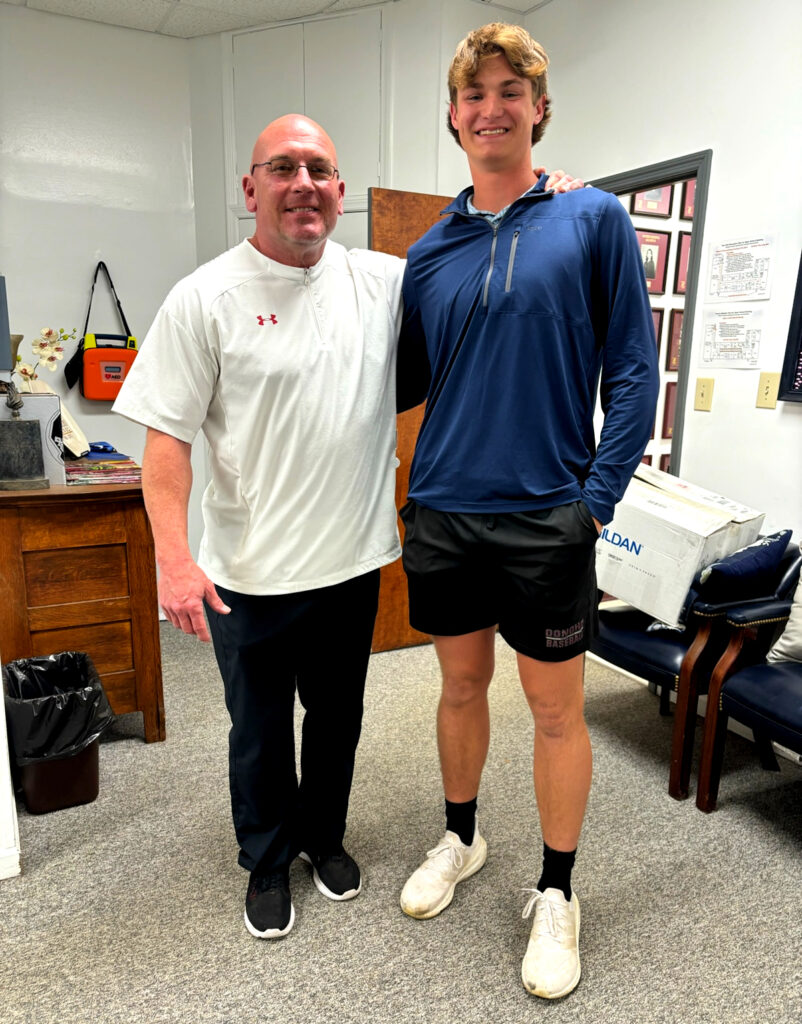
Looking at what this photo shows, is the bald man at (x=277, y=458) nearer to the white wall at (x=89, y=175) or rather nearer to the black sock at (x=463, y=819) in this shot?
the black sock at (x=463, y=819)

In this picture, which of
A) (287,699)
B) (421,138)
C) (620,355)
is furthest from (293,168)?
(421,138)

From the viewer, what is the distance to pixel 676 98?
2.65 m

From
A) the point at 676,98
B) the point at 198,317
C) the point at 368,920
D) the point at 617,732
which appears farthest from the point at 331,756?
the point at 676,98

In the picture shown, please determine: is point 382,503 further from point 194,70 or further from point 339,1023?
point 194,70

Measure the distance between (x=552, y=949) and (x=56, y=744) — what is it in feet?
4.53

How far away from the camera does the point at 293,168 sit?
53.9 inches

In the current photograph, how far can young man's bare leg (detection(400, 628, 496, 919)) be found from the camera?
159 cm

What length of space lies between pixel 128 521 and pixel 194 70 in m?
2.42

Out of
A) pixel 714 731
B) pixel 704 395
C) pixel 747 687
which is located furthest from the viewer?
pixel 704 395

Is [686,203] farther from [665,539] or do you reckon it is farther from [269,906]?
[269,906]

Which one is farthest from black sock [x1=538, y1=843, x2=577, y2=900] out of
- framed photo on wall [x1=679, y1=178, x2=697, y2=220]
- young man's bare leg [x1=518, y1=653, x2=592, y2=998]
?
framed photo on wall [x1=679, y1=178, x2=697, y2=220]

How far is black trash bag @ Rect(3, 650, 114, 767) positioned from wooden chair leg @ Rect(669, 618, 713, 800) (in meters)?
1.61

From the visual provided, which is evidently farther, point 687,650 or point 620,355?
point 687,650

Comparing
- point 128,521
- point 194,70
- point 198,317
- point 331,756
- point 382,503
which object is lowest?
point 331,756
